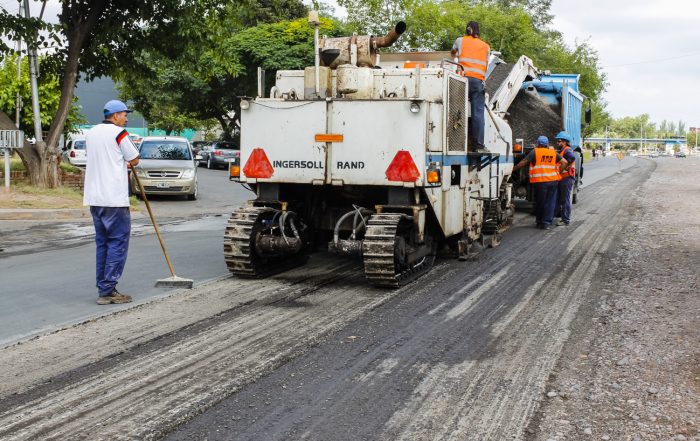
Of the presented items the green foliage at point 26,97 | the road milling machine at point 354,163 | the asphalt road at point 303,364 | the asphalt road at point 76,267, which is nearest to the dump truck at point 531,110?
the road milling machine at point 354,163

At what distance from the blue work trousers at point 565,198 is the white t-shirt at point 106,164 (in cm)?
997

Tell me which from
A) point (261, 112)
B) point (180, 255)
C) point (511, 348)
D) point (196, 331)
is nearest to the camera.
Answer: point (511, 348)

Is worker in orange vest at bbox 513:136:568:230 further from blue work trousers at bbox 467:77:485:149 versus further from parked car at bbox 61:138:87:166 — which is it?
parked car at bbox 61:138:87:166

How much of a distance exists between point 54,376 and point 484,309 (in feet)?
12.9

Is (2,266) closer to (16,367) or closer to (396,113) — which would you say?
(16,367)

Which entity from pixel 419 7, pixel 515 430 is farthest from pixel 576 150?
pixel 419 7

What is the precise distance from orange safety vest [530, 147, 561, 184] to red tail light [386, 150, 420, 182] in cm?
725

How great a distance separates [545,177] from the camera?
14.8 m

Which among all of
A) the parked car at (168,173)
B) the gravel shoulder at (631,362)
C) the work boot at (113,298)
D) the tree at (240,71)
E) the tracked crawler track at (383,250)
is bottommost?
the gravel shoulder at (631,362)

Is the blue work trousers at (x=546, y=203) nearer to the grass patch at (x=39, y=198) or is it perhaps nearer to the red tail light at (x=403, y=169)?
the red tail light at (x=403, y=169)

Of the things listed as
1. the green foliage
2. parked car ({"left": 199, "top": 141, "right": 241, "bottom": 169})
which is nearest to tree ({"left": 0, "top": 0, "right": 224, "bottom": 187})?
the green foliage

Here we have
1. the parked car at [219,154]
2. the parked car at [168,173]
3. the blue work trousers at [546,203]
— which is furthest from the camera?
the parked car at [219,154]

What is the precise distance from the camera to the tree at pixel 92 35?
56.2 ft

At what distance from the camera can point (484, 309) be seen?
7.31 meters
